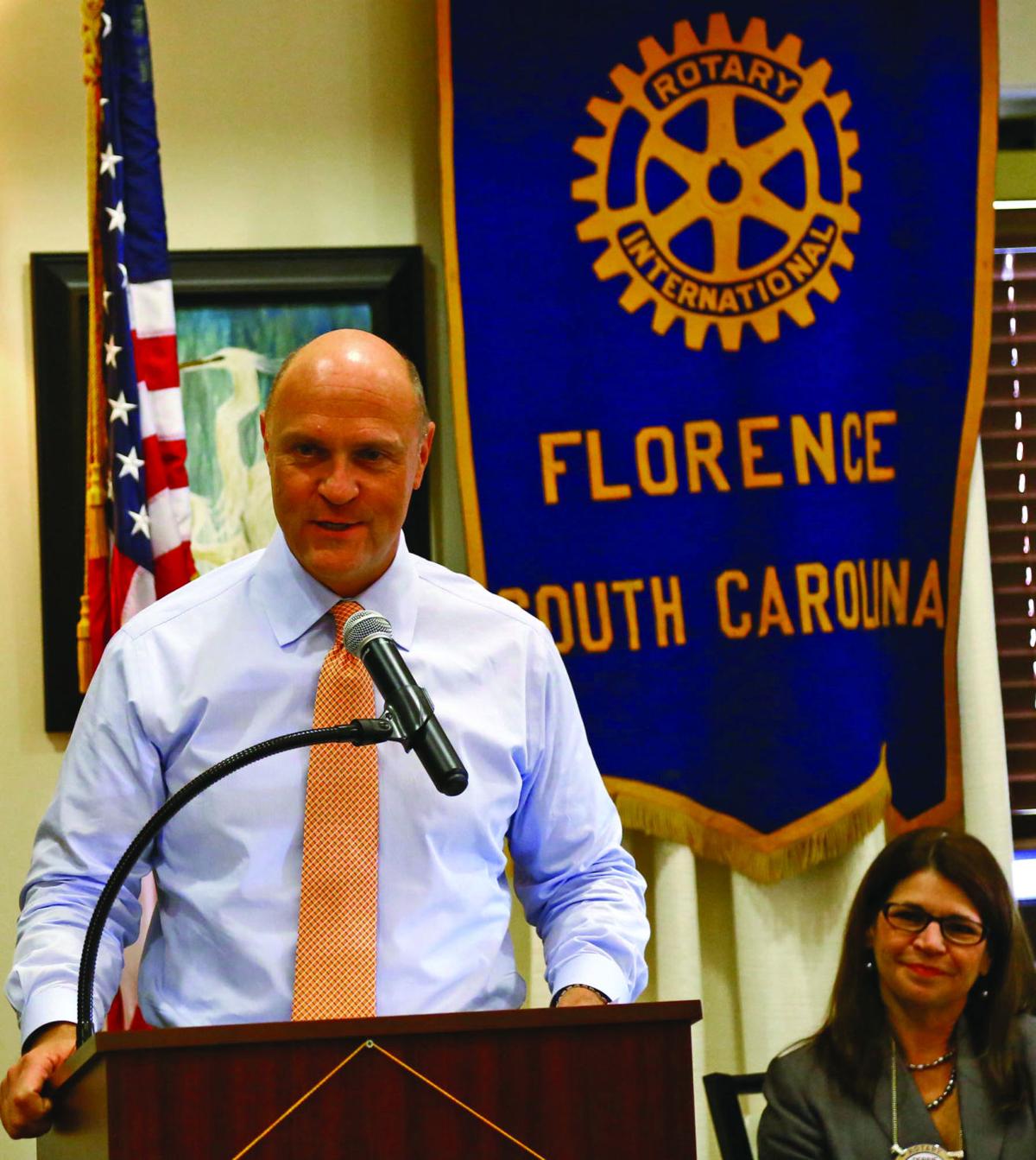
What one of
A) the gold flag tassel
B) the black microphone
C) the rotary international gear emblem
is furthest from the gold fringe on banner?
the black microphone

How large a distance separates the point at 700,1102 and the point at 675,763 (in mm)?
702

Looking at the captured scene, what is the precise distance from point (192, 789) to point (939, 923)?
171 centimetres

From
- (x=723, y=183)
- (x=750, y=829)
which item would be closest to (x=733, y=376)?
(x=723, y=183)

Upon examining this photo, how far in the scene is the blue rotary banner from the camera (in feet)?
11.0

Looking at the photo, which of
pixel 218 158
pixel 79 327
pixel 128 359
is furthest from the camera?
pixel 218 158

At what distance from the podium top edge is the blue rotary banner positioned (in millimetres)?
1849

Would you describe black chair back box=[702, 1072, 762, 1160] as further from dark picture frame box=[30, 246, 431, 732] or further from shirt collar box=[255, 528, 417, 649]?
shirt collar box=[255, 528, 417, 649]

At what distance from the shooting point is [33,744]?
331cm

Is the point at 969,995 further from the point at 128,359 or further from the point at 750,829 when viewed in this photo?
the point at 128,359

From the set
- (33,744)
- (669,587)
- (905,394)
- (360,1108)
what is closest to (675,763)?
(669,587)

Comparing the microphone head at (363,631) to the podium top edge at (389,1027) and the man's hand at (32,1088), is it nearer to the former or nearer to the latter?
the podium top edge at (389,1027)

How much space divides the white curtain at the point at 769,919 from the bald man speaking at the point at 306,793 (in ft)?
4.00

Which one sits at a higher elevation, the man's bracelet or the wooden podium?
the wooden podium

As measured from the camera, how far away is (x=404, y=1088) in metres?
1.41
